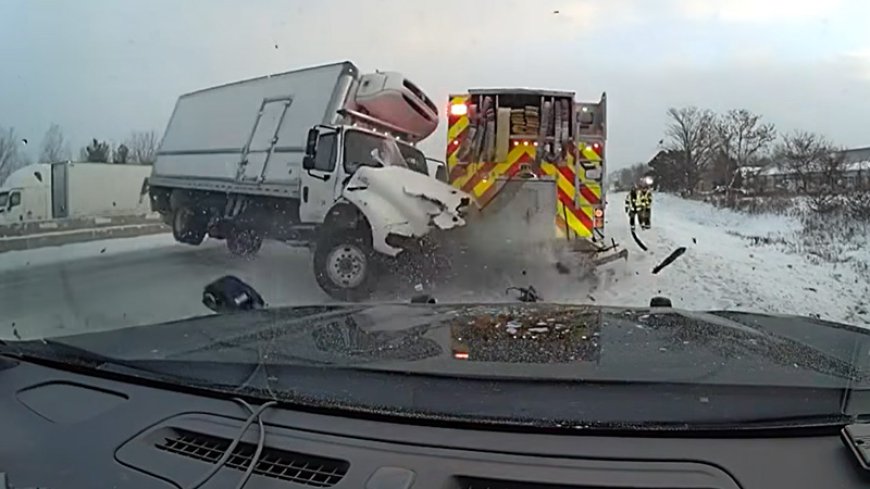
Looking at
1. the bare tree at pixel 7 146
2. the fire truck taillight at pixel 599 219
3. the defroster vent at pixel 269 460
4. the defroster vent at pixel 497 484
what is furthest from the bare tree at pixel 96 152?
the fire truck taillight at pixel 599 219

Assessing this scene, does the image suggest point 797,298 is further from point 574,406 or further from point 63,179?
point 63,179

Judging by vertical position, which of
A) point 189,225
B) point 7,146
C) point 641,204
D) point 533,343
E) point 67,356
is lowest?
point 189,225

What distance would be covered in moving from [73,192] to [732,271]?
7.54 meters

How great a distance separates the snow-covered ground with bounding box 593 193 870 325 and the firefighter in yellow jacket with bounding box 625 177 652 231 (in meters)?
0.17

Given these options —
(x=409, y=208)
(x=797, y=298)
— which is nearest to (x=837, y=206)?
(x=797, y=298)

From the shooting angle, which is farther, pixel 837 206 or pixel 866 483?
pixel 837 206

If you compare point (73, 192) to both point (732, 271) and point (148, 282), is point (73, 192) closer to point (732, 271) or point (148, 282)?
point (148, 282)

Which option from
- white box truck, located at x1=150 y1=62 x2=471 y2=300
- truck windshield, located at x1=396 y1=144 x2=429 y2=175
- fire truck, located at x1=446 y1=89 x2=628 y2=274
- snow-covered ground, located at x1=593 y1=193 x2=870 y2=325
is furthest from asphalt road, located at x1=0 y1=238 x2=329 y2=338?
snow-covered ground, located at x1=593 y1=193 x2=870 y2=325

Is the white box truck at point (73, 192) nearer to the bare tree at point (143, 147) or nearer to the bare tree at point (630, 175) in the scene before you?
the bare tree at point (143, 147)

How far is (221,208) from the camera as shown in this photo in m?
10.1

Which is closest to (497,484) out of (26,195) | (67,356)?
(67,356)

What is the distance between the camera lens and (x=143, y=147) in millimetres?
8914

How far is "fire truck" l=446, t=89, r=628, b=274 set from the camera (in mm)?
9352

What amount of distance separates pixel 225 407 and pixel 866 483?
1.65 meters
